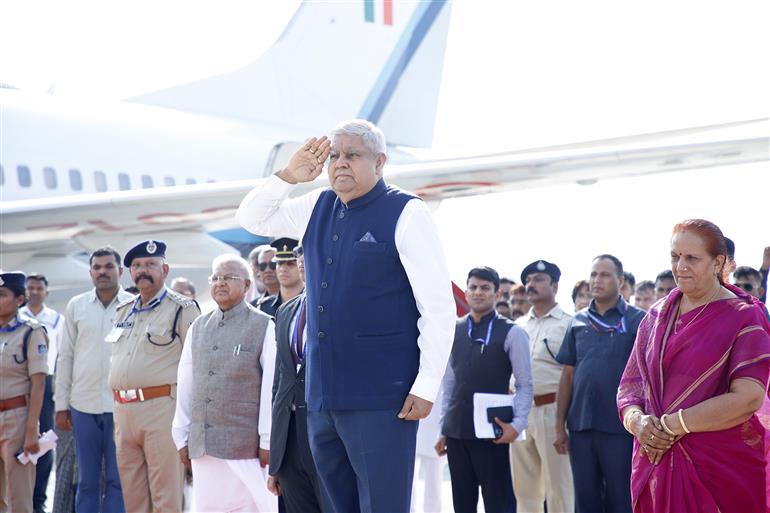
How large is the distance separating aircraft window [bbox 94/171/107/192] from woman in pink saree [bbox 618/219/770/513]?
10.9 m

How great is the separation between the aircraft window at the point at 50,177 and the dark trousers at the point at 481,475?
26.6ft

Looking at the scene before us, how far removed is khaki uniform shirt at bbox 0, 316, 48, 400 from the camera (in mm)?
6922

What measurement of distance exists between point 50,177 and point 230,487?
8571mm

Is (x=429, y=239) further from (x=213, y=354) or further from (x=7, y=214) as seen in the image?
(x=7, y=214)

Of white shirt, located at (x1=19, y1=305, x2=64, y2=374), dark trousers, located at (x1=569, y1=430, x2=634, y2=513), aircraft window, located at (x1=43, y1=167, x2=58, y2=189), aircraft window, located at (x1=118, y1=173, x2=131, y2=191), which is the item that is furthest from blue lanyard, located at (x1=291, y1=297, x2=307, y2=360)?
aircraft window, located at (x1=118, y1=173, x2=131, y2=191)

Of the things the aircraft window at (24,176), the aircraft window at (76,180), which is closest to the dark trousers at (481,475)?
the aircraft window at (24,176)

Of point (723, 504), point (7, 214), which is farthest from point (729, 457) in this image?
point (7, 214)

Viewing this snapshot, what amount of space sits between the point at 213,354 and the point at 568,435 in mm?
2302

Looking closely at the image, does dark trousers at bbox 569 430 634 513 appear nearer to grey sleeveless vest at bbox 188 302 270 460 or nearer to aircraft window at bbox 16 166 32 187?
grey sleeveless vest at bbox 188 302 270 460

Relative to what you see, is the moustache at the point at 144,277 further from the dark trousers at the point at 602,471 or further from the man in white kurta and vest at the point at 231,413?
the dark trousers at the point at 602,471

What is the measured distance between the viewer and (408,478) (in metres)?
3.56

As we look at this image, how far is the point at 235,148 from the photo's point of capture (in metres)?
16.0

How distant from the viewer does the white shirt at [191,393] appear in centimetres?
520

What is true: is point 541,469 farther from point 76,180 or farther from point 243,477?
point 76,180
